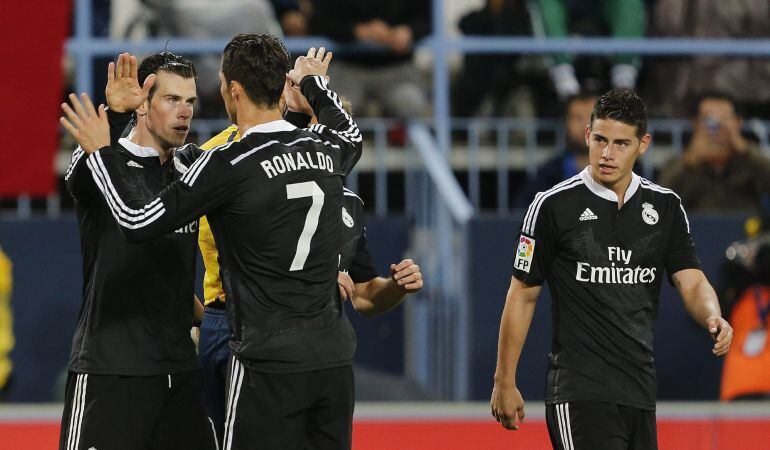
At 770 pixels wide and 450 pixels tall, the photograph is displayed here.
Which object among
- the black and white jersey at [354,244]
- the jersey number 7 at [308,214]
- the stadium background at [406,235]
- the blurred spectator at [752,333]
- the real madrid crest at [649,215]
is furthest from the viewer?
the stadium background at [406,235]

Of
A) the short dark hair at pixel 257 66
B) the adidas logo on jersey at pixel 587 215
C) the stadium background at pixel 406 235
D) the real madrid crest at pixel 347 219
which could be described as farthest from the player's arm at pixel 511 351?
the stadium background at pixel 406 235

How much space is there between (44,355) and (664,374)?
395cm

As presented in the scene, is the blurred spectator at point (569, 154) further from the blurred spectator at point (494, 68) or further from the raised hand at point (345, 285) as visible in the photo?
the raised hand at point (345, 285)

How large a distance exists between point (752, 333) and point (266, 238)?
471cm

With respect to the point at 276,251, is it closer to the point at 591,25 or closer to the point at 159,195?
the point at 159,195

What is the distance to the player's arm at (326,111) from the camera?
15.9ft

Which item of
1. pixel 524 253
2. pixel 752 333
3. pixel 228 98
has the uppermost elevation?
pixel 228 98

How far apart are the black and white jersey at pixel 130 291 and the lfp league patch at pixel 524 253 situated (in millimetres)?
1270

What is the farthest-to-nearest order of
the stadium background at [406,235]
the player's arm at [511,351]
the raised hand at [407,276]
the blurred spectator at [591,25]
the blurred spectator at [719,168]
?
the blurred spectator at [591,25] → the blurred spectator at [719,168] → the stadium background at [406,235] → the player's arm at [511,351] → the raised hand at [407,276]

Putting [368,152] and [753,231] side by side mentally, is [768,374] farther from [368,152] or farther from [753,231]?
[368,152]

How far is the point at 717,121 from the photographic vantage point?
9.24 meters

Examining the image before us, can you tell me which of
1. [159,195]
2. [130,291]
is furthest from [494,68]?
[159,195]

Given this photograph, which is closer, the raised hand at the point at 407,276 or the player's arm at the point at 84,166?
the player's arm at the point at 84,166

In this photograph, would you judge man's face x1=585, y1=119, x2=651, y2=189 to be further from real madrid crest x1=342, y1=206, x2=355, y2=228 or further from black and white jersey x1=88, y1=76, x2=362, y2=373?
black and white jersey x1=88, y1=76, x2=362, y2=373
